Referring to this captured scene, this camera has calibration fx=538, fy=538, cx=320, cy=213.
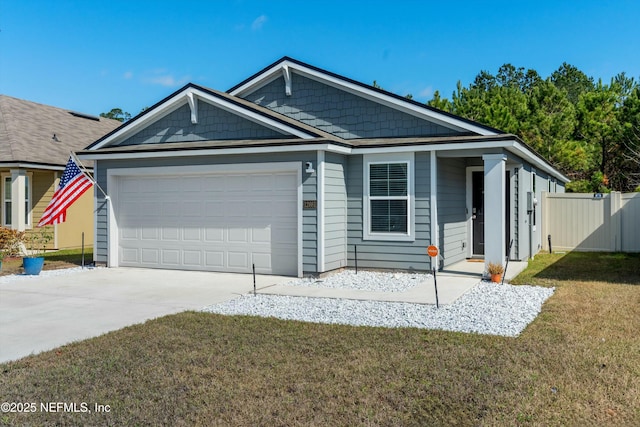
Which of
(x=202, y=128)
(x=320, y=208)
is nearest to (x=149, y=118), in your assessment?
(x=202, y=128)

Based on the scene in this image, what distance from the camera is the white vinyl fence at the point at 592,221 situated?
14953mm

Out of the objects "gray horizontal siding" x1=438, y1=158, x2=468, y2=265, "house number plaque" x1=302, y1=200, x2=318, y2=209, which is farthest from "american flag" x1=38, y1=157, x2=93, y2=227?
"gray horizontal siding" x1=438, y1=158, x2=468, y2=265

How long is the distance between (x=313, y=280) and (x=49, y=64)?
1705cm

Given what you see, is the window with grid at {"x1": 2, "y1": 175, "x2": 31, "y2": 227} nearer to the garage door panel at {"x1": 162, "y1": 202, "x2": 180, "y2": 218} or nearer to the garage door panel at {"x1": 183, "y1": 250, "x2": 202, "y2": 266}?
the garage door panel at {"x1": 162, "y1": 202, "x2": 180, "y2": 218}

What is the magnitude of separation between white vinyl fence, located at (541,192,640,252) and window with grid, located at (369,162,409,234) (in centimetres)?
718

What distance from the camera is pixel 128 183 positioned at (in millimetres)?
12570

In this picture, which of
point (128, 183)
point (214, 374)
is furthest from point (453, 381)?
point (128, 183)

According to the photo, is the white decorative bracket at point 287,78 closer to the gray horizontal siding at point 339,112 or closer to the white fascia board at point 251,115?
the gray horizontal siding at point 339,112

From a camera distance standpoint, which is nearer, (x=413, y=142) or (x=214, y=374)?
(x=214, y=374)

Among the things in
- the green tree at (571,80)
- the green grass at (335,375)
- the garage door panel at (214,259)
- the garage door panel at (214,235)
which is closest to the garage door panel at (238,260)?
the garage door panel at (214,259)

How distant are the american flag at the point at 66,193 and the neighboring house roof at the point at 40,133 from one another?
470 cm

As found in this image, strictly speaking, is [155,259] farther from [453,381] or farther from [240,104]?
[453,381]

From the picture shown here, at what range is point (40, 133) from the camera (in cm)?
1805

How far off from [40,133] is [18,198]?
330 cm
